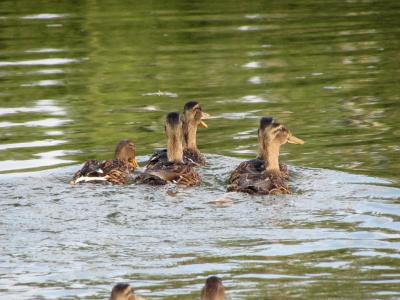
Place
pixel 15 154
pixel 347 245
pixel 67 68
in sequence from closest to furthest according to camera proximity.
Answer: pixel 347 245, pixel 15 154, pixel 67 68

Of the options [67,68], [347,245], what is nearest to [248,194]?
[347,245]

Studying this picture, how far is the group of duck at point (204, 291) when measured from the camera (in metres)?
9.28

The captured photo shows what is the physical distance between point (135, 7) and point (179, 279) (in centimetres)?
1911

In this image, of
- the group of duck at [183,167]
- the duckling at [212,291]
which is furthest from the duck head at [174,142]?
the duckling at [212,291]

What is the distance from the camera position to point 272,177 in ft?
47.2

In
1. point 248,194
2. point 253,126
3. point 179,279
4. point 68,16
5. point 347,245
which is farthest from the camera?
point 68,16

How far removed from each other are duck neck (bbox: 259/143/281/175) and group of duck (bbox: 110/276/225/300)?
5.38m

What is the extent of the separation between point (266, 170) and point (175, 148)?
1.35 meters

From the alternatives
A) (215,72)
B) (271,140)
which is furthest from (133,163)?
(215,72)

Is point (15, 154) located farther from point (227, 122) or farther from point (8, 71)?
point (8, 71)

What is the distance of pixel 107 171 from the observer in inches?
581

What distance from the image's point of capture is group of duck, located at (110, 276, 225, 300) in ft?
30.5

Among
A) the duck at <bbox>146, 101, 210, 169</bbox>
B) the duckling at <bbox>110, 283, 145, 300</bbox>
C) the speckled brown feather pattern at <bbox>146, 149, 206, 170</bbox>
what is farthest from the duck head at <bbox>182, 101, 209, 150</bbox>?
the duckling at <bbox>110, 283, 145, 300</bbox>

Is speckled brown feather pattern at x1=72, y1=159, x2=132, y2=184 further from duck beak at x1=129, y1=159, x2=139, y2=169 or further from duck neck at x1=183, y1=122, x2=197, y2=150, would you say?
duck neck at x1=183, y1=122, x2=197, y2=150
